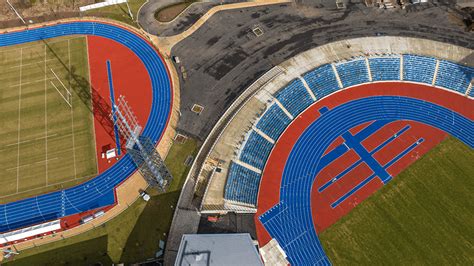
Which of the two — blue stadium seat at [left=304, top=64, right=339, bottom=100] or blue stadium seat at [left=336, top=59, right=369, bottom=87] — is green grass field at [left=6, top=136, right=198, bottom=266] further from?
blue stadium seat at [left=336, top=59, right=369, bottom=87]

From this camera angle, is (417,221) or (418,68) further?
(418,68)

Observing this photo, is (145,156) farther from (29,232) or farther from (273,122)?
(273,122)

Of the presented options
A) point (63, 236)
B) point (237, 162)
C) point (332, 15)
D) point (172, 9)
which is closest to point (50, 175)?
point (63, 236)

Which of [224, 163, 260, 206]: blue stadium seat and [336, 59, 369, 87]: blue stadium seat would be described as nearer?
[224, 163, 260, 206]: blue stadium seat

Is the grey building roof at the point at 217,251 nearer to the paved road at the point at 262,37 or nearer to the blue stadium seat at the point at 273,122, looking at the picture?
the blue stadium seat at the point at 273,122

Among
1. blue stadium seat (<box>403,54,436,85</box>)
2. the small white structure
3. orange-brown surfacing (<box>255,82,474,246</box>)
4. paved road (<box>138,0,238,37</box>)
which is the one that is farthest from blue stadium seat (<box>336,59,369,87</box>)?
the small white structure

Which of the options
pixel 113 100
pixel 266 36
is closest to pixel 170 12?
pixel 266 36
